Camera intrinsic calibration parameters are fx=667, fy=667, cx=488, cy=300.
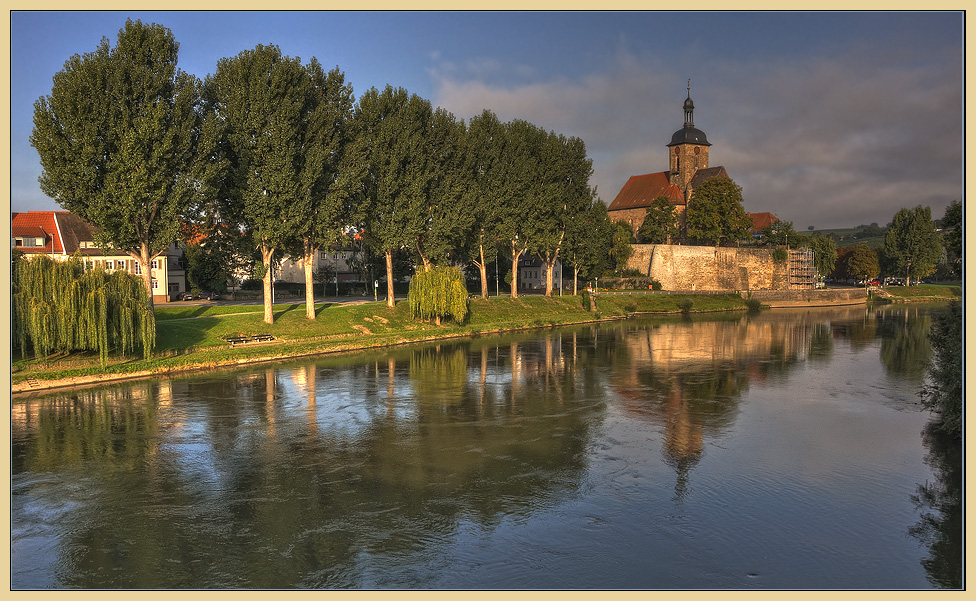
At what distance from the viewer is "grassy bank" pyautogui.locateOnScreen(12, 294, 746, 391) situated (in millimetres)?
30844

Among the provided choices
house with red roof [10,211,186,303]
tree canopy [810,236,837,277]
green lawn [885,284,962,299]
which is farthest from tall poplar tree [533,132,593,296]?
tree canopy [810,236,837,277]

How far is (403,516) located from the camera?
14.6 m

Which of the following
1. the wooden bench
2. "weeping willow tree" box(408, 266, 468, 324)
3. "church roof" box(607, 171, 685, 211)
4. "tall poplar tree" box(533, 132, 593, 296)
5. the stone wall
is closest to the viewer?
the wooden bench

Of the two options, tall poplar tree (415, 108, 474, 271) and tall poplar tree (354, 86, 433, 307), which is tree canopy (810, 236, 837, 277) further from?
tall poplar tree (354, 86, 433, 307)

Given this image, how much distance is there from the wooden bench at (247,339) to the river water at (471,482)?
21.5ft

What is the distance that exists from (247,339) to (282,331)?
10.3 ft

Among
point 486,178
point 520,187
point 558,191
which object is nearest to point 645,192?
point 558,191

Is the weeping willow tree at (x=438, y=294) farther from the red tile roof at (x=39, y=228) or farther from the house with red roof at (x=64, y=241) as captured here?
the red tile roof at (x=39, y=228)

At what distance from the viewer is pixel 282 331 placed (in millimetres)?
41906

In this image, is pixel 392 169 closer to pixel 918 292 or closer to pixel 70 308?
pixel 70 308

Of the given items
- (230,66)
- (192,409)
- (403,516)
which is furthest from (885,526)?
(230,66)

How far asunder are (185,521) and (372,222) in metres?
36.6

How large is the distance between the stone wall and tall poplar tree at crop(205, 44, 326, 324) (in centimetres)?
5817

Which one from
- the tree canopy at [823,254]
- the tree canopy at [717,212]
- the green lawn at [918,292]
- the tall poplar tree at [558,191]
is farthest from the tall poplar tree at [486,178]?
the tree canopy at [823,254]
